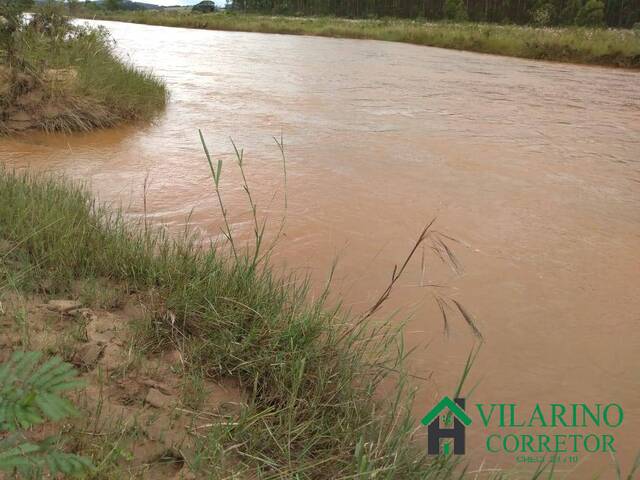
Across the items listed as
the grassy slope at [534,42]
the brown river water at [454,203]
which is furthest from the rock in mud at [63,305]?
the grassy slope at [534,42]

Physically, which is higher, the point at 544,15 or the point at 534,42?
the point at 544,15

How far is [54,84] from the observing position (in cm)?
539

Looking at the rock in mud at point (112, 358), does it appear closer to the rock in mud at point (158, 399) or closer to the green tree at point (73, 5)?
the rock in mud at point (158, 399)

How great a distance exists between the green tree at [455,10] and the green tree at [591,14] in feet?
27.6

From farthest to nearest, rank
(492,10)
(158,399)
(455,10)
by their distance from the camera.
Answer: (492,10), (455,10), (158,399)

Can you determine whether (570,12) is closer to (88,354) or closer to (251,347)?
(251,347)

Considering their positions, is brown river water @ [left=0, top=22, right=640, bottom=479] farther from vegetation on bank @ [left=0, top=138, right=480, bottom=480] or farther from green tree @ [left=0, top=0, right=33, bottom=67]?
green tree @ [left=0, top=0, right=33, bottom=67]

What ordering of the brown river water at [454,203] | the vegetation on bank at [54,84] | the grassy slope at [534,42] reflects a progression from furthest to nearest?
the grassy slope at [534,42] → the vegetation on bank at [54,84] → the brown river water at [454,203]

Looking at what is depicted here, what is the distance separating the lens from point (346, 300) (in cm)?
259

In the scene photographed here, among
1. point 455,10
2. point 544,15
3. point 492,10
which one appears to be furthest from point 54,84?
point 492,10

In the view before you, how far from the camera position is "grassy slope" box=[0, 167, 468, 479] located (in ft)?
4.61

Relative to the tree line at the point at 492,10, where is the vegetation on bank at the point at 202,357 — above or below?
below

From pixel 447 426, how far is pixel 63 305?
4.42 ft

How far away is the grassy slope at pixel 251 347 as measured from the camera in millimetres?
1404
